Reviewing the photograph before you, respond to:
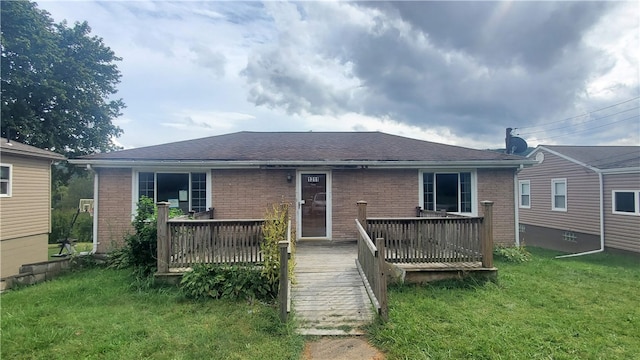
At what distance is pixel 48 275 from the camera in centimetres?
819

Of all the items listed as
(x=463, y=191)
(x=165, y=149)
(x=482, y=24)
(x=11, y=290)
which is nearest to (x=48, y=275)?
(x=11, y=290)

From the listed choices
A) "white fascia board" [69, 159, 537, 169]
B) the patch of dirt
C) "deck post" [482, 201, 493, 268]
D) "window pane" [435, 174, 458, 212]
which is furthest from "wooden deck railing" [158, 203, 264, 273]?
"window pane" [435, 174, 458, 212]

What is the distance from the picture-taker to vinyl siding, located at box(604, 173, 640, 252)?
12000mm

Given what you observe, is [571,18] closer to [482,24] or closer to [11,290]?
[482,24]

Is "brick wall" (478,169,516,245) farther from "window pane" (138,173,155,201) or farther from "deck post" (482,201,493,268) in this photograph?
"window pane" (138,173,155,201)

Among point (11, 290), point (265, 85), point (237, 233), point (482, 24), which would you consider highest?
point (265, 85)

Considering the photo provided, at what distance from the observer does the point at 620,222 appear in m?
12.6

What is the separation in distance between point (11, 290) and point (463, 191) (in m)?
12.2

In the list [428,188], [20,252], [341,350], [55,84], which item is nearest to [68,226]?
[55,84]

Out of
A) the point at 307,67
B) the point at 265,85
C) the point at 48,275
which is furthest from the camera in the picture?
the point at 265,85

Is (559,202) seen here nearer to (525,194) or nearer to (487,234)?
(525,194)

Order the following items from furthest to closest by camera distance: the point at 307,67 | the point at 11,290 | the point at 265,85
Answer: the point at 265,85, the point at 307,67, the point at 11,290

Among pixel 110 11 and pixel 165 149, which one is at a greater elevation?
pixel 110 11

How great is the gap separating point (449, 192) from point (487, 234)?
13.0ft
